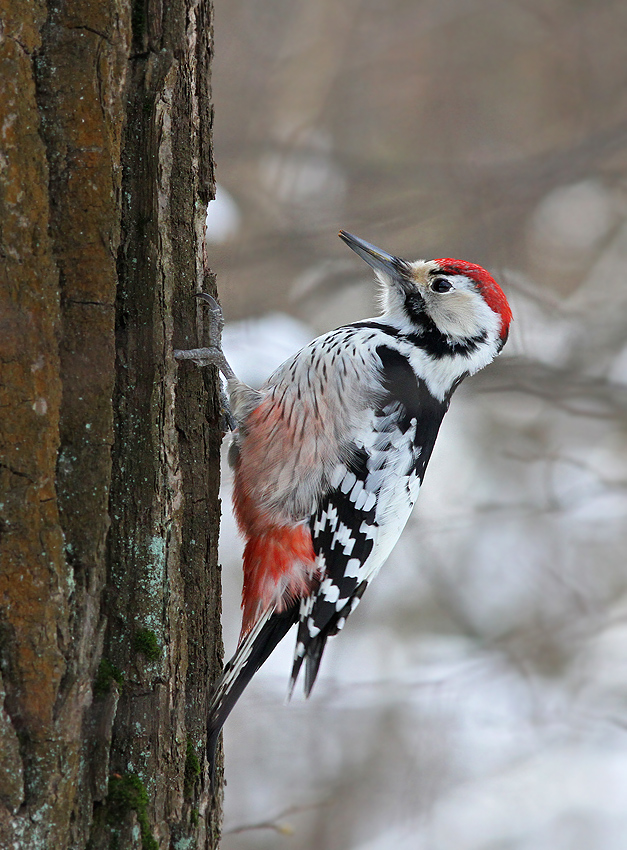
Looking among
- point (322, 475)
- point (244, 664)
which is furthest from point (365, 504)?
point (244, 664)

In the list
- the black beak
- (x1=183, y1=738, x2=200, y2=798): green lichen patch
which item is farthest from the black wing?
(x1=183, y1=738, x2=200, y2=798): green lichen patch

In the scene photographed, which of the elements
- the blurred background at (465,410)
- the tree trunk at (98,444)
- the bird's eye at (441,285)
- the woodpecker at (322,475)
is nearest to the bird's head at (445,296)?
the bird's eye at (441,285)

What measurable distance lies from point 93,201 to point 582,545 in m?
4.10

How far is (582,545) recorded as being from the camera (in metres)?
4.80

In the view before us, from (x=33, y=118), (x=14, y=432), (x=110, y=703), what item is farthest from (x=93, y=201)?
(x=110, y=703)

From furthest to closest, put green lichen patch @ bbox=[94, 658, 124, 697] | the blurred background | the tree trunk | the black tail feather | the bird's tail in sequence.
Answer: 1. the blurred background
2. the black tail feather
3. the bird's tail
4. green lichen patch @ bbox=[94, 658, 124, 697]
5. the tree trunk

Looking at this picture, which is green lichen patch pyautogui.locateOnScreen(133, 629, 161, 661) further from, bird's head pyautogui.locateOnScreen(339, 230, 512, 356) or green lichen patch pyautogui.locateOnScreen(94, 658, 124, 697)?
bird's head pyautogui.locateOnScreen(339, 230, 512, 356)

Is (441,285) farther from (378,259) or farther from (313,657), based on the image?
(313,657)

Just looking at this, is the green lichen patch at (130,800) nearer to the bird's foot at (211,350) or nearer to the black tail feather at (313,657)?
the bird's foot at (211,350)

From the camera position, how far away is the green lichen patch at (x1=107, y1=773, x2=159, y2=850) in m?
1.42

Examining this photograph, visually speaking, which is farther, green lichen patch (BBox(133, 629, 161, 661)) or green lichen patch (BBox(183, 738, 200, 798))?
green lichen patch (BBox(183, 738, 200, 798))

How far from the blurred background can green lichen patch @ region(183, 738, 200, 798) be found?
2.36m

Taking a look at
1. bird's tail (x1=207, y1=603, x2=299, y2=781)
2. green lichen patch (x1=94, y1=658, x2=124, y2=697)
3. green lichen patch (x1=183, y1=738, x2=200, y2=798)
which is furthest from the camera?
bird's tail (x1=207, y1=603, x2=299, y2=781)

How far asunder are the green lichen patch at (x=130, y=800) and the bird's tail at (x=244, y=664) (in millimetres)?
313
